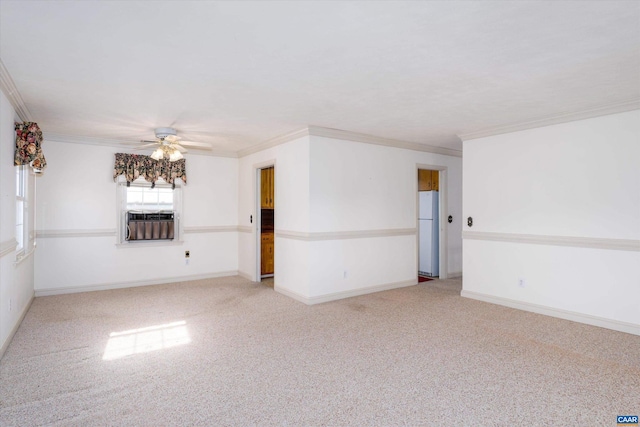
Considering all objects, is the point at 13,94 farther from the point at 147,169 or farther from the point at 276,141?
the point at 276,141

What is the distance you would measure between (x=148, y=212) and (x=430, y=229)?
194 inches

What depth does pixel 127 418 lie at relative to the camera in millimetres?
2279

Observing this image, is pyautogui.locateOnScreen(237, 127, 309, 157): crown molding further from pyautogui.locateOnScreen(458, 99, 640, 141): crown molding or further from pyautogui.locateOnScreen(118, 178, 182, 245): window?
pyautogui.locateOnScreen(458, 99, 640, 141): crown molding

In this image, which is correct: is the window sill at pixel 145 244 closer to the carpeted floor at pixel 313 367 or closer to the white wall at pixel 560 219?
the carpeted floor at pixel 313 367

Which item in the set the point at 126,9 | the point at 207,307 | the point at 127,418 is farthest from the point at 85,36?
the point at 207,307

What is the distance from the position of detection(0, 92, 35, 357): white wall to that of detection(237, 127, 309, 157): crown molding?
303cm

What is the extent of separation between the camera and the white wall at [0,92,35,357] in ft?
10.8

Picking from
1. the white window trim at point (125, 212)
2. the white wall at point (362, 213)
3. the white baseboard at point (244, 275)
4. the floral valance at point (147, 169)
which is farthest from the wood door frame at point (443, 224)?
the floral valance at point (147, 169)

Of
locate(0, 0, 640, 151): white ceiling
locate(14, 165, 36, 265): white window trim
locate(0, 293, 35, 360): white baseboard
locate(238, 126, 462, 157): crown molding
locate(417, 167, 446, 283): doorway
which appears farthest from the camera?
locate(417, 167, 446, 283): doorway

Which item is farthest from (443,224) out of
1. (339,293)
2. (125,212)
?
(125,212)

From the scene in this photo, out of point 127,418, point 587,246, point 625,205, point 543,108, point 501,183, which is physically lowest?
point 127,418

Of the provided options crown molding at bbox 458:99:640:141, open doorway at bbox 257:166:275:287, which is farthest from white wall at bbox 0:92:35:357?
crown molding at bbox 458:99:640:141

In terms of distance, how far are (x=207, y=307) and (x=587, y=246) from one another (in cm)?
457

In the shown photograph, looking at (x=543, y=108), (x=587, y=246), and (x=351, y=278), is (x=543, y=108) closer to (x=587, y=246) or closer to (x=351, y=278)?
(x=587, y=246)
